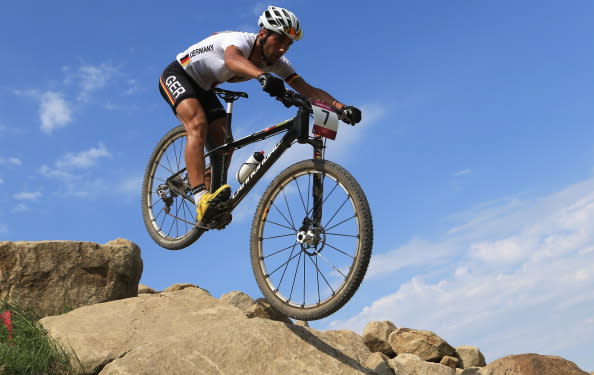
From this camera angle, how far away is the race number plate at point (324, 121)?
655 cm

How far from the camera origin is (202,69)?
829cm

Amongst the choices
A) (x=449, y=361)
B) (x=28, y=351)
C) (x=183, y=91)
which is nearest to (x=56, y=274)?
(x=28, y=351)

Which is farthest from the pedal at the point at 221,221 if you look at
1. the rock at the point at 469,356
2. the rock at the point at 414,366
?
the rock at the point at 469,356

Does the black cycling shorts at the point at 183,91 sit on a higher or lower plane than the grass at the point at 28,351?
higher

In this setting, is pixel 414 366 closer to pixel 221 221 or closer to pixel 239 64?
pixel 221 221

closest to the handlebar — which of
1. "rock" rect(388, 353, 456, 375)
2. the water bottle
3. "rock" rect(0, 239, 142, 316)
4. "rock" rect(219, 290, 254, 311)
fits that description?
the water bottle

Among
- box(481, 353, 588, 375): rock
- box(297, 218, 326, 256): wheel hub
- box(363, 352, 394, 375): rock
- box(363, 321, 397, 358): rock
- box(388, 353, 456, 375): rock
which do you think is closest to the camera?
box(297, 218, 326, 256): wheel hub

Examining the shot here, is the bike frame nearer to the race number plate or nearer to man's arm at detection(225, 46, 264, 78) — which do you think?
the race number plate

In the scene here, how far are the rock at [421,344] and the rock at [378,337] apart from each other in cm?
14

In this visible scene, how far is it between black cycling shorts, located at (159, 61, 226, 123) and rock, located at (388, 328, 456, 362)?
5.61 metres

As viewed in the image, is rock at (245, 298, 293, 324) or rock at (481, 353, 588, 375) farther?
rock at (481, 353, 588, 375)

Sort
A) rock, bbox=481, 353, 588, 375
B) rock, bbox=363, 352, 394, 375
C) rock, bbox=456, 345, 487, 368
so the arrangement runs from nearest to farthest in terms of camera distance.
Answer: rock, bbox=363, 352, 394, 375 → rock, bbox=481, 353, 588, 375 → rock, bbox=456, 345, 487, 368

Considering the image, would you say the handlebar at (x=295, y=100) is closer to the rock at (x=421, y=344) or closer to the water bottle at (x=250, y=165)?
the water bottle at (x=250, y=165)

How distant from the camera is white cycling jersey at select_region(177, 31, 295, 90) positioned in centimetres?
756
